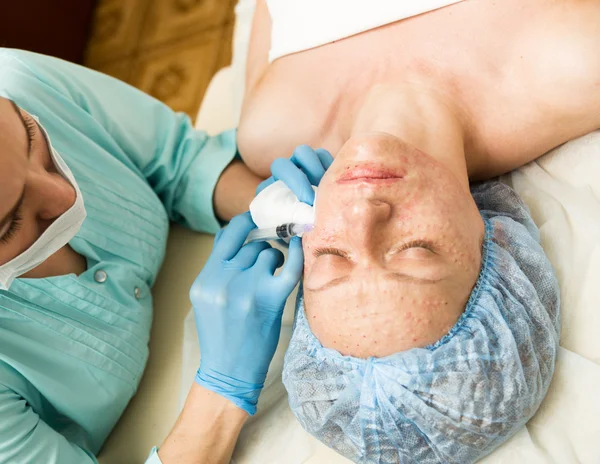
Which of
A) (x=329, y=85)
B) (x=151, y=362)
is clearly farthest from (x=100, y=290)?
(x=329, y=85)

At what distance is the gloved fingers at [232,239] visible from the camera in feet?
3.73

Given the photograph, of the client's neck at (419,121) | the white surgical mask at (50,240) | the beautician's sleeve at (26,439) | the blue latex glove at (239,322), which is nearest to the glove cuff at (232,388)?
the blue latex glove at (239,322)

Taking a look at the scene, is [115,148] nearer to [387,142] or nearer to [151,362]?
[151,362]

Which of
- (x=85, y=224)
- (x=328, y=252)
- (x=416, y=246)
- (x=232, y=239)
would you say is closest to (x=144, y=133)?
(x=85, y=224)

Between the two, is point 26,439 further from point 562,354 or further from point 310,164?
point 562,354

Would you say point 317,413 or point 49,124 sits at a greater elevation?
point 49,124

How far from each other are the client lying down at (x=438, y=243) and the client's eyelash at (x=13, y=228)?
47cm

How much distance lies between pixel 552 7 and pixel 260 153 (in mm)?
671

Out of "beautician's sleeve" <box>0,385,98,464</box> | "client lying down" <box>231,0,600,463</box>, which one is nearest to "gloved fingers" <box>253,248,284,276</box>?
"client lying down" <box>231,0,600,463</box>

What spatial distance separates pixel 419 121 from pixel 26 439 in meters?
0.93

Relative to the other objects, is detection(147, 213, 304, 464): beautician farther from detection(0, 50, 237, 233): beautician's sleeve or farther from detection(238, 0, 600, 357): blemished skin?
detection(0, 50, 237, 233): beautician's sleeve

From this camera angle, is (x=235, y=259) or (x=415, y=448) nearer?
(x=415, y=448)

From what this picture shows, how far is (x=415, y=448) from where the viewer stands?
89 centimetres

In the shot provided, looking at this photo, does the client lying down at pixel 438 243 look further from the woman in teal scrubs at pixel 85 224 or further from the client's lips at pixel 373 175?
the woman in teal scrubs at pixel 85 224
